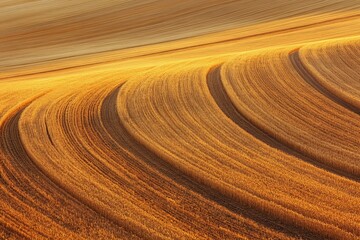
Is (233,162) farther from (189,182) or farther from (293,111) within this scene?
(293,111)

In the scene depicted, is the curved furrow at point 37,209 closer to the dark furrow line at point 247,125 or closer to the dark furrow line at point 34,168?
the dark furrow line at point 34,168

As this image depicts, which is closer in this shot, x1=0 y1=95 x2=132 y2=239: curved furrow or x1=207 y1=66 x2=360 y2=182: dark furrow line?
x1=0 y1=95 x2=132 y2=239: curved furrow

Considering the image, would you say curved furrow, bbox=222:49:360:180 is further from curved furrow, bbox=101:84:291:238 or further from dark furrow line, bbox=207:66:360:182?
curved furrow, bbox=101:84:291:238

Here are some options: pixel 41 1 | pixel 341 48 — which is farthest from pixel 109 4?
pixel 341 48

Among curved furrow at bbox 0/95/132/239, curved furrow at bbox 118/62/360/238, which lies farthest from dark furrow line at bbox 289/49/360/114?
curved furrow at bbox 0/95/132/239

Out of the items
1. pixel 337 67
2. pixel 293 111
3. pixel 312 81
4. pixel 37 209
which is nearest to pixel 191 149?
pixel 293 111
